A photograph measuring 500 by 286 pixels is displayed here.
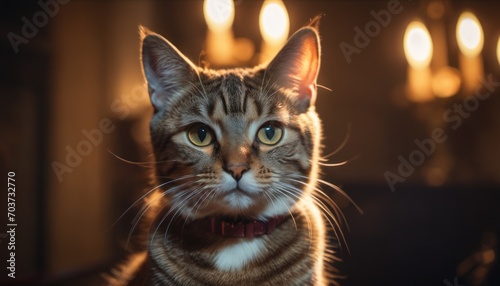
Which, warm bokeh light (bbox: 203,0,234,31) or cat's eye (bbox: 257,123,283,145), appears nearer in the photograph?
cat's eye (bbox: 257,123,283,145)

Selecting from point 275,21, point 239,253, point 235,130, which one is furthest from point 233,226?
point 275,21

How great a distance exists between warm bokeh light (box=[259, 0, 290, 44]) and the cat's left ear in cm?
18

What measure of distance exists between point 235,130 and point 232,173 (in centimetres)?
9

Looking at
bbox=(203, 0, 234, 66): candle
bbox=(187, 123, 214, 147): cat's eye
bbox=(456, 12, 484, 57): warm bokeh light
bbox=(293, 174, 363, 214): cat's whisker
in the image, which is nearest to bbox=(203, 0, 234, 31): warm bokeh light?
bbox=(203, 0, 234, 66): candle

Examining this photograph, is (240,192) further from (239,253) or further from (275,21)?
(275,21)

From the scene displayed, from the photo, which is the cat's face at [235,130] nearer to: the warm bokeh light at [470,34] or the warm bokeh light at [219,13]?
the warm bokeh light at [219,13]

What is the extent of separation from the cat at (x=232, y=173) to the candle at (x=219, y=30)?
19cm

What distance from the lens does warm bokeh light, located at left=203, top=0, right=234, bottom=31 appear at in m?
1.01

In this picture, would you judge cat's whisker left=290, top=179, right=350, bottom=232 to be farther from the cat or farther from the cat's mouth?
the cat's mouth

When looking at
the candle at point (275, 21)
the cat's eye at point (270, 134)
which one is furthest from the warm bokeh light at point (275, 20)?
the cat's eye at point (270, 134)

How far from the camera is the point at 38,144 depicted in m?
0.91

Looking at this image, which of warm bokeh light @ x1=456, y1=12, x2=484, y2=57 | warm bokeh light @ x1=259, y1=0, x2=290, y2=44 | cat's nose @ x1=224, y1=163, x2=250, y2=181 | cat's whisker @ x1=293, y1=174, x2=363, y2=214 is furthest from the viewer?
warm bokeh light @ x1=456, y1=12, x2=484, y2=57

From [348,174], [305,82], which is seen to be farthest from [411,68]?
[305,82]

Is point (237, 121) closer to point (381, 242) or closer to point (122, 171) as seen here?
point (122, 171)
